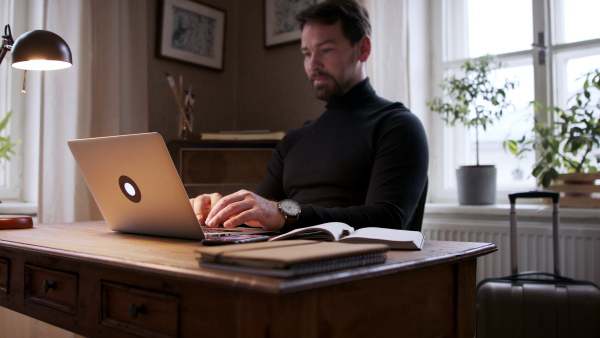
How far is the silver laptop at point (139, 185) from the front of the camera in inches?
38.4

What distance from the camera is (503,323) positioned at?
5.57ft

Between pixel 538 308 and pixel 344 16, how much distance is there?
3.69ft

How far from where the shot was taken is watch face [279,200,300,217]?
1177 millimetres

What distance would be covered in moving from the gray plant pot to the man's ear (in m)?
0.76

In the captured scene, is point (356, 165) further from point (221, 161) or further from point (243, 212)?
point (221, 161)

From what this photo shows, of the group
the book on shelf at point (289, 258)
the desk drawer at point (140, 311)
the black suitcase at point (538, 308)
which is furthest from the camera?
the black suitcase at point (538, 308)

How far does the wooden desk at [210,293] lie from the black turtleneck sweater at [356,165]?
326mm

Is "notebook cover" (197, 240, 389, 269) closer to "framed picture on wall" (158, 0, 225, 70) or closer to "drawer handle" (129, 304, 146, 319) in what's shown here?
"drawer handle" (129, 304, 146, 319)

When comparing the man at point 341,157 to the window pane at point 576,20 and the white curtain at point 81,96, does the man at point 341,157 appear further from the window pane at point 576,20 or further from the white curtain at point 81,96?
the window pane at point 576,20

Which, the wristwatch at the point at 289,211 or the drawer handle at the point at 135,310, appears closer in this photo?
the drawer handle at the point at 135,310

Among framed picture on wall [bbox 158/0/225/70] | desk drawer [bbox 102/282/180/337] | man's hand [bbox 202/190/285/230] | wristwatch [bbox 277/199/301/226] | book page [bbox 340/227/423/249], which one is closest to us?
desk drawer [bbox 102/282/180/337]

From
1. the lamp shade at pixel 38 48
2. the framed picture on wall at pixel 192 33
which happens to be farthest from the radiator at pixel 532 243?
the lamp shade at pixel 38 48

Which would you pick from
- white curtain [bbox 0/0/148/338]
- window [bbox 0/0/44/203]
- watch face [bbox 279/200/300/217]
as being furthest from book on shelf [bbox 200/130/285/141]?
watch face [bbox 279/200/300/217]

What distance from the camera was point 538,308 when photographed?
1645 millimetres
